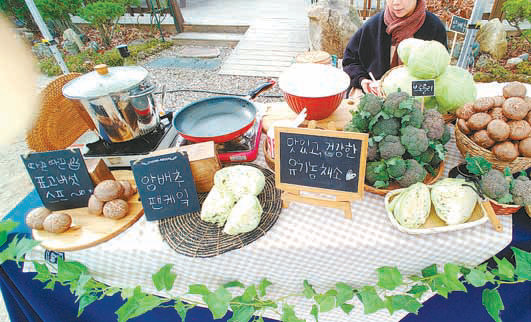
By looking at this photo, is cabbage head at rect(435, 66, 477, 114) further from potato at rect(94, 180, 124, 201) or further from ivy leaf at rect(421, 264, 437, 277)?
potato at rect(94, 180, 124, 201)

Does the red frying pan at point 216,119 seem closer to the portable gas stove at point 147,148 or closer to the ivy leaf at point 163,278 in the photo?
the portable gas stove at point 147,148

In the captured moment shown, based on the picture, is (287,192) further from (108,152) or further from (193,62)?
(193,62)

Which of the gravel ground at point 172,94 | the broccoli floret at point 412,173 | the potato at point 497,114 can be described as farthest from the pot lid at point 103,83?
the gravel ground at point 172,94

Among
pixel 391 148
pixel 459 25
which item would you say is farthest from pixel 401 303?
pixel 459 25

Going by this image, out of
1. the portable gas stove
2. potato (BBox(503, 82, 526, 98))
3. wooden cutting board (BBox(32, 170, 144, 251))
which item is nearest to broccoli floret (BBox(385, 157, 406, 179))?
potato (BBox(503, 82, 526, 98))

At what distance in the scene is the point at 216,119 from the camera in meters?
1.33

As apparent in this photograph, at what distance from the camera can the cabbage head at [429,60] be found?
1.25 metres

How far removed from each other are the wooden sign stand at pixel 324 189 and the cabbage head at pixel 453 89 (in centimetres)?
66

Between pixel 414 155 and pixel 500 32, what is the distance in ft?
16.9

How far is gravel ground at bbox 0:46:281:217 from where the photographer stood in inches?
115

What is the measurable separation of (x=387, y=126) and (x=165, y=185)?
2.82ft

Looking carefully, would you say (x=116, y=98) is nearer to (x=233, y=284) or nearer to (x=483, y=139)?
(x=233, y=284)

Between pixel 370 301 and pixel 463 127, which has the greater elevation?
pixel 463 127

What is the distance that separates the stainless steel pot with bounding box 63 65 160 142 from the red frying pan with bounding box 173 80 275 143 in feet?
0.55
